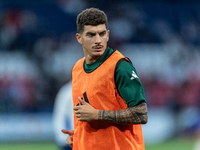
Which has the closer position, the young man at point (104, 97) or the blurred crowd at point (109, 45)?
the young man at point (104, 97)

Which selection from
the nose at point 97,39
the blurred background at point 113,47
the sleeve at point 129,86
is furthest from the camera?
the blurred background at point 113,47

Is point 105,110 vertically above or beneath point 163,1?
beneath

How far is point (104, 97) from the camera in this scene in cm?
297

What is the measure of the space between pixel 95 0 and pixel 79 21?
9967 millimetres

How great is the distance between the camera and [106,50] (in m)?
3.14

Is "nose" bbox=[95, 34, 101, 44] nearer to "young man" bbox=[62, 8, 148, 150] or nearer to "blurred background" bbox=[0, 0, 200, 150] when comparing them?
"young man" bbox=[62, 8, 148, 150]

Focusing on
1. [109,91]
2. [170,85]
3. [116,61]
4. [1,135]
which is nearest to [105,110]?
[109,91]

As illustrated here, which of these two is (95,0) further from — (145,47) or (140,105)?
(140,105)

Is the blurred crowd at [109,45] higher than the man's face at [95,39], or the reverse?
the blurred crowd at [109,45]

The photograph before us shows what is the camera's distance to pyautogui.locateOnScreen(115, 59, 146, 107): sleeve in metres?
2.81

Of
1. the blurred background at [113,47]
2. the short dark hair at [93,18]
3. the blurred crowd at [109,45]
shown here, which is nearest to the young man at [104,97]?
the short dark hair at [93,18]

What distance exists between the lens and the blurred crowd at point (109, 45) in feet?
36.9

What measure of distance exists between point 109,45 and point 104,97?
364 inches

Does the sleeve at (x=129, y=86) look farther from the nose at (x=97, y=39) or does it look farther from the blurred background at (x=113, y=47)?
the blurred background at (x=113, y=47)
